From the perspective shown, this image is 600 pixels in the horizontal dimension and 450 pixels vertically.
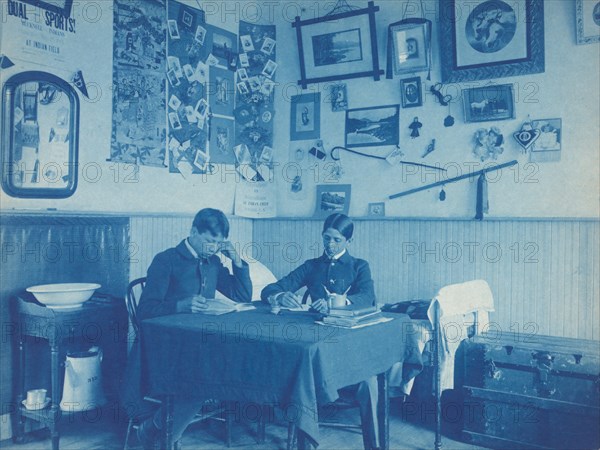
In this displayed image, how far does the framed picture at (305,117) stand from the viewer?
480 cm

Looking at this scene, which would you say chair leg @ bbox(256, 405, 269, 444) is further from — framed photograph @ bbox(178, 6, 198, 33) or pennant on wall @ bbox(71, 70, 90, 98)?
framed photograph @ bbox(178, 6, 198, 33)

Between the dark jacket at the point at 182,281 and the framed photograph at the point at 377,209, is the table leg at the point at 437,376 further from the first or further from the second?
the framed photograph at the point at 377,209

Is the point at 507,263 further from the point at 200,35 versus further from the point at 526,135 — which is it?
the point at 200,35

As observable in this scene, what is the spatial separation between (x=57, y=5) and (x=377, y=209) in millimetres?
2511

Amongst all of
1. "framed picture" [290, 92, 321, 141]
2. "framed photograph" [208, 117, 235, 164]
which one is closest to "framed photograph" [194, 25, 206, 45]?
"framed photograph" [208, 117, 235, 164]

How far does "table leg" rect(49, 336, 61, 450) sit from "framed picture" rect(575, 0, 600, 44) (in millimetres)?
3539

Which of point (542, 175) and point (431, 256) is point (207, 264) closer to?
point (431, 256)

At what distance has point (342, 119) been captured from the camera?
4.68 m

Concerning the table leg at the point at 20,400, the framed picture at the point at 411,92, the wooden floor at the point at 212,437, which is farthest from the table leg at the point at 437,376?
the table leg at the point at 20,400

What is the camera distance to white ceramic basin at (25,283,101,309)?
3119 millimetres

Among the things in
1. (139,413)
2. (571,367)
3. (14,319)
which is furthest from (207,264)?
(571,367)

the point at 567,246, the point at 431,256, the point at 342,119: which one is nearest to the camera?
the point at 567,246

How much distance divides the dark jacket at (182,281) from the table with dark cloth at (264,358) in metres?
0.20

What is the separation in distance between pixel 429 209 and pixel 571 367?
1.52 meters
